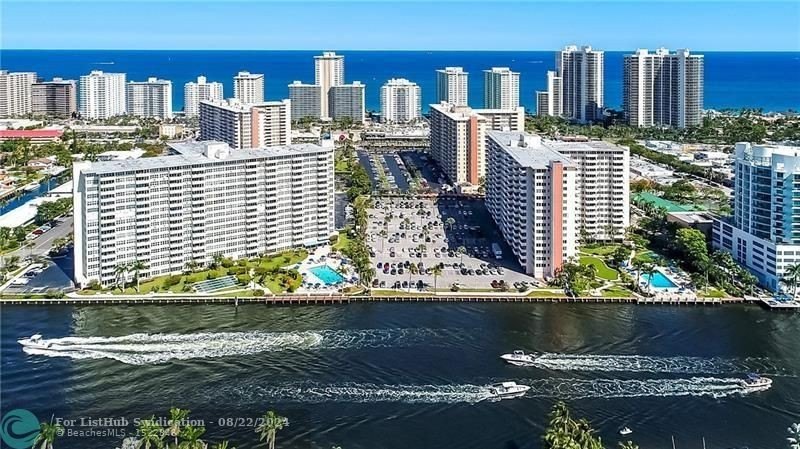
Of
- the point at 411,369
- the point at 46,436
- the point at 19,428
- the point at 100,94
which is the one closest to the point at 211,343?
the point at 411,369

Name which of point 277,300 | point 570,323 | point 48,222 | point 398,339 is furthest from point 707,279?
point 48,222

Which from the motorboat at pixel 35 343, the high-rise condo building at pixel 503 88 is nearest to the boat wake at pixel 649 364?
the motorboat at pixel 35 343

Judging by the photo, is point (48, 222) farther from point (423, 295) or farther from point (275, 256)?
point (423, 295)

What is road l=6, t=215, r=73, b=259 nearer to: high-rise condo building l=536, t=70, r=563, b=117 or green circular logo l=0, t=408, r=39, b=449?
green circular logo l=0, t=408, r=39, b=449

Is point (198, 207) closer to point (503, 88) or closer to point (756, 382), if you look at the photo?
point (756, 382)

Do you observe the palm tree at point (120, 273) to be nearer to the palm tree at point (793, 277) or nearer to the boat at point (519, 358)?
the boat at point (519, 358)

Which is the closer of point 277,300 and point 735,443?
point 735,443
